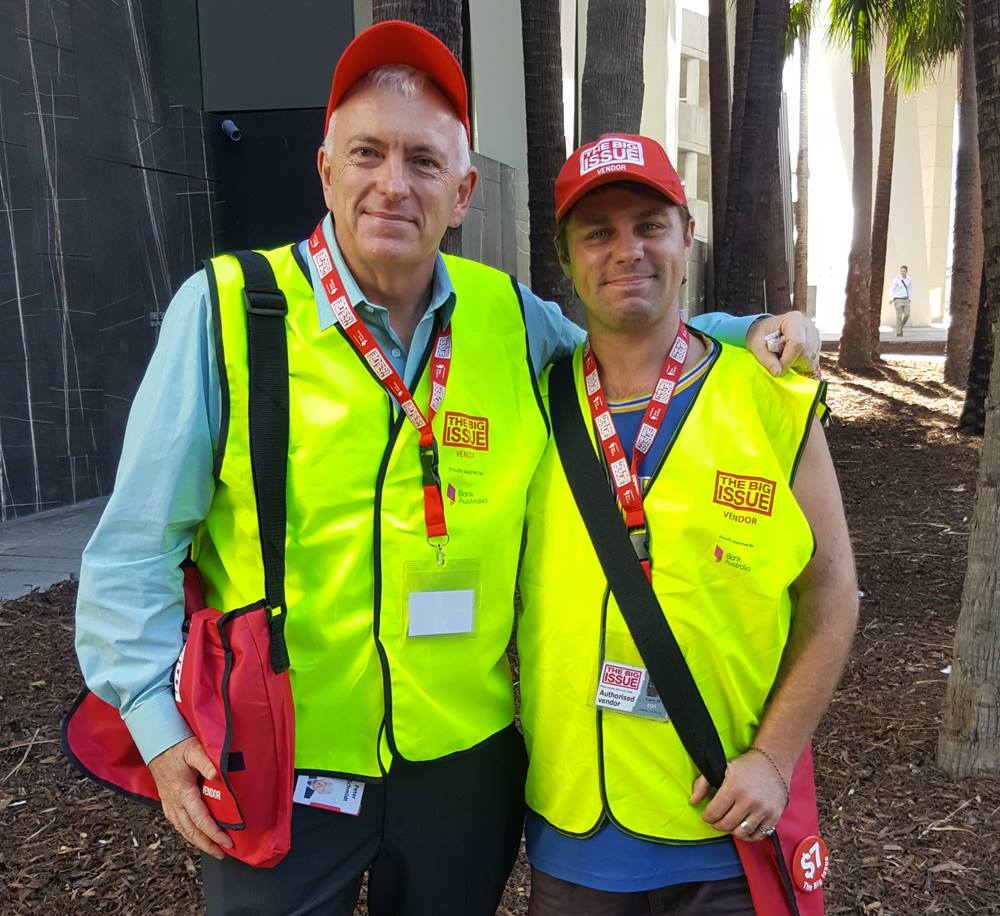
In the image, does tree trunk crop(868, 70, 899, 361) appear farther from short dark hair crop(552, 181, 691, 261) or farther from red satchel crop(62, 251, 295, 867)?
red satchel crop(62, 251, 295, 867)

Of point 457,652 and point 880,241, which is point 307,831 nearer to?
point 457,652

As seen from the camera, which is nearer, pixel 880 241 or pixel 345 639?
pixel 345 639

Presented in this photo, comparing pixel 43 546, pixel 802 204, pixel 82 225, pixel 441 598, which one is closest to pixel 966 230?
pixel 802 204

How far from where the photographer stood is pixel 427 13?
145 inches

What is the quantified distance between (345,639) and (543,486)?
0.53m

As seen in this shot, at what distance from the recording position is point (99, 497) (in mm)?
9320

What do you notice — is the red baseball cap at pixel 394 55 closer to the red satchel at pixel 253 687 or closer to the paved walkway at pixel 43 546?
the red satchel at pixel 253 687

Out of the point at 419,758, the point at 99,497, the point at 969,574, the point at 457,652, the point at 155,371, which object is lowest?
the point at 99,497

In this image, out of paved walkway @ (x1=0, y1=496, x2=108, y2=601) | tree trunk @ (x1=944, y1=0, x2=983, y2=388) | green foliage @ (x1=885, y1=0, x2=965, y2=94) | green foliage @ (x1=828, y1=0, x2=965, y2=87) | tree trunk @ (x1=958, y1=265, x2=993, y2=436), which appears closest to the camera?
paved walkway @ (x1=0, y1=496, x2=108, y2=601)

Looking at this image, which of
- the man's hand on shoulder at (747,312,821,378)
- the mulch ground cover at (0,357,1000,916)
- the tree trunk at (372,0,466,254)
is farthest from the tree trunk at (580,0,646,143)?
the man's hand on shoulder at (747,312,821,378)

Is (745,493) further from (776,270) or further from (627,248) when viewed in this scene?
(776,270)

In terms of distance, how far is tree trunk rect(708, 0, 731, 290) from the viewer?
13.9 m

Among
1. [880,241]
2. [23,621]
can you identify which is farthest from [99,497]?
[880,241]

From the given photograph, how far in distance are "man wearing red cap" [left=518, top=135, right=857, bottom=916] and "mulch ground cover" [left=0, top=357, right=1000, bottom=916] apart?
1436 millimetres
